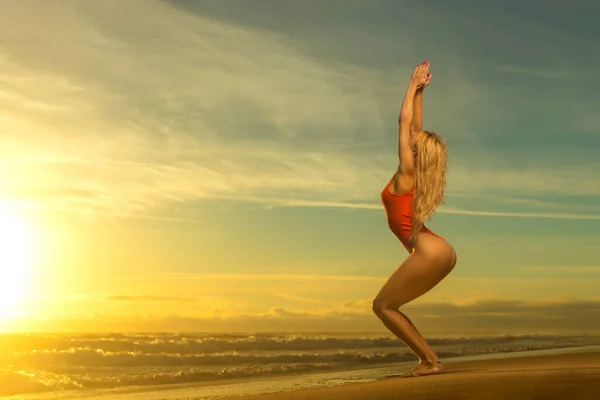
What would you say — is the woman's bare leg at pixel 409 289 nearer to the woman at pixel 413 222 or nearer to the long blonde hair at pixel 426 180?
the woman at pixel 413 222

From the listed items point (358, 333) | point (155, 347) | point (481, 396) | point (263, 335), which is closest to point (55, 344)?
point (155, 347)

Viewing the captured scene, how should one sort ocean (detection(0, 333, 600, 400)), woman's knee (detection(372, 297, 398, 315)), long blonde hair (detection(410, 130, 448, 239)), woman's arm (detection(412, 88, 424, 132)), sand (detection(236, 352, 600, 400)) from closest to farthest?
sand (detection(236, 352, 600, 400)) < long blonde hair (detection(410, 130, 448, 239)) < woman's knee (detection(372, 297, 398, 315)) < woman's arm (detection(412, 88, 424, 132)) < ocean (detection(0, 333, 600, 400))

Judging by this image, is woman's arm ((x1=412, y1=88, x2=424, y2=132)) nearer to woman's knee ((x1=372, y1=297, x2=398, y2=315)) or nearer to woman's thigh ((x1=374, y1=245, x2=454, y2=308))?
woman's thigh ((x1=374, y1=245, x2=454, y2=308))

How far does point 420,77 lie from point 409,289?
231 cm

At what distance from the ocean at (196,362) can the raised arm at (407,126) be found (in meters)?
3.33

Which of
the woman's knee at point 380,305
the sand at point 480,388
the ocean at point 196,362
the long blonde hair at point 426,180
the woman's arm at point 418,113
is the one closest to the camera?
the sand at point 480,388

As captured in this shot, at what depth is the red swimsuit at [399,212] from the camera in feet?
24.9

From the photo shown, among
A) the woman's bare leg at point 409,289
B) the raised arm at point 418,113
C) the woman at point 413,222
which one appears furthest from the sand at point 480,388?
the raised arm at point 418,113

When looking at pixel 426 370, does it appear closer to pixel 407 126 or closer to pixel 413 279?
pixel 413 279

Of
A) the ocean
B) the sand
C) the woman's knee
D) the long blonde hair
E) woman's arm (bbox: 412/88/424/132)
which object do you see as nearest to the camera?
the sand

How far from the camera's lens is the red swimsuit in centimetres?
758

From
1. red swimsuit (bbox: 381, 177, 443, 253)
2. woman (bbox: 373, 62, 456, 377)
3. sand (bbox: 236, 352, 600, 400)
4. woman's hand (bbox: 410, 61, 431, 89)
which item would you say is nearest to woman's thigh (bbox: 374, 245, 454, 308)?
woman (bbox: 373, 62, 456, 377)

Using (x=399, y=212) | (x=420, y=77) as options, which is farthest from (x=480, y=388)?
(x=420, y=77)

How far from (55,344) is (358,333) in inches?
376
